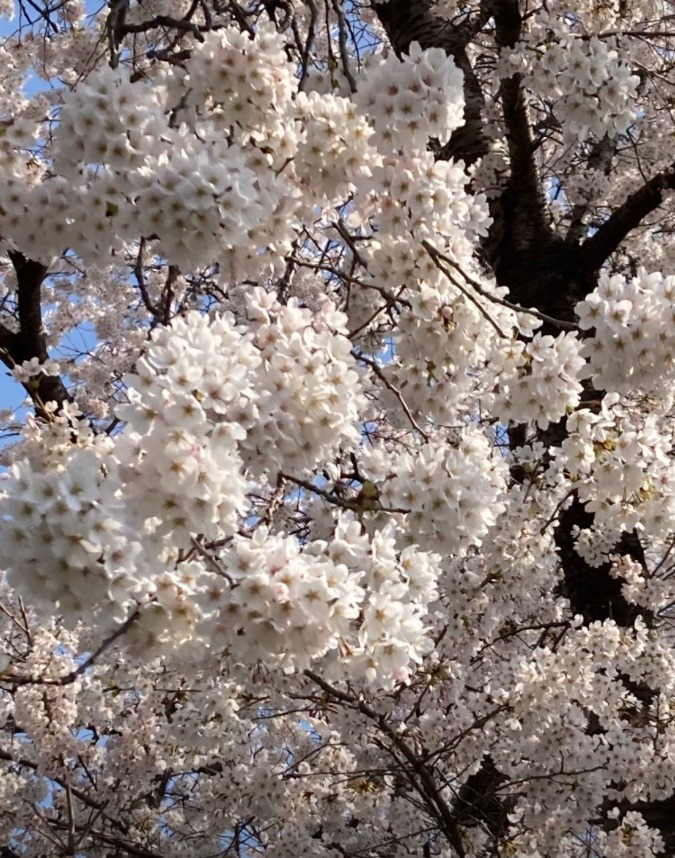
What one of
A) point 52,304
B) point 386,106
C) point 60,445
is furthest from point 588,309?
A: point 52,304

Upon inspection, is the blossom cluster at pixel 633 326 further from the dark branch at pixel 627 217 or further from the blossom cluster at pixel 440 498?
the dark branch at pixel 627 217

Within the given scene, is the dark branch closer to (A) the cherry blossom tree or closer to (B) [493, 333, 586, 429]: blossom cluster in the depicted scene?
(A) the cherry blossom tree

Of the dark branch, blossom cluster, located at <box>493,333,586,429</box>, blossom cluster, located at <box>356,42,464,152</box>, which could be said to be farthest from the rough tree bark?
blossom cluster, located at <box>356,42,464,152</box>

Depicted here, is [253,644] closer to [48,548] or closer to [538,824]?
[48,548]

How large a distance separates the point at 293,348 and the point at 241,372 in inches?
11.1

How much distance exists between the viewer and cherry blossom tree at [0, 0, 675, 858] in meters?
1.73

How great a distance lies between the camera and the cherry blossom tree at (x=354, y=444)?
1.73m

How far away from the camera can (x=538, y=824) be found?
172 inches

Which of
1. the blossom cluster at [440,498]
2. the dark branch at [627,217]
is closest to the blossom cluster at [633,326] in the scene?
the blossom cluster at [440,498]

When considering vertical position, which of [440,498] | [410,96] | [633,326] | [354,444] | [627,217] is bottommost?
[440,498]

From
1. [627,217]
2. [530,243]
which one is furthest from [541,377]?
[530,243]

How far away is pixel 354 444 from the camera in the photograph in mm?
2246

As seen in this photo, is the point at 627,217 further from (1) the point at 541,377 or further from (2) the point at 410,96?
(2) the point at 410,96

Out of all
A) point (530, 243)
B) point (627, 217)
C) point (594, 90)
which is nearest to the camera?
point (594, 90)
